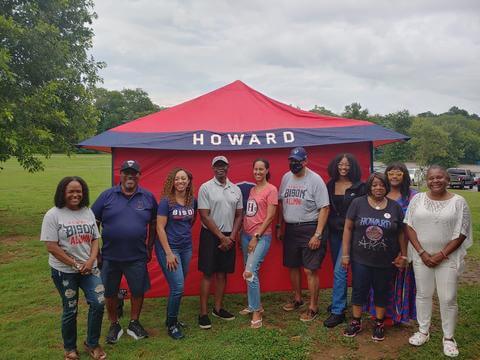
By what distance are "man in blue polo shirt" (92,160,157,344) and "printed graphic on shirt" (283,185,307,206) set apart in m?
1.51

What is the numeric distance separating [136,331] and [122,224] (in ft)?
4.10

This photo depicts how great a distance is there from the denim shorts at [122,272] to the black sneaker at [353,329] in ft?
7.32

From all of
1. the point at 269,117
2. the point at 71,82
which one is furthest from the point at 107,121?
the point at 269,117

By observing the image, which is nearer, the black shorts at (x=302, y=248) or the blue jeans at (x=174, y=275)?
the blue jeans at (x=174, y=275)

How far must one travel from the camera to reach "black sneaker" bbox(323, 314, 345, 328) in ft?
15.4

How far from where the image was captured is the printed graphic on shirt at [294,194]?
15.5 feet

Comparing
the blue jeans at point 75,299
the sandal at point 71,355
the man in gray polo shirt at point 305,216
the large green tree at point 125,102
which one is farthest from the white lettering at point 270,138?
the large green tree at point 125,102

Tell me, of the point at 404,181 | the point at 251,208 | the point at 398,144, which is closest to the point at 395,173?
the point at 404,181

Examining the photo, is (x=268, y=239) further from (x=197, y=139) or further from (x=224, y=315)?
(x=197, y=139)

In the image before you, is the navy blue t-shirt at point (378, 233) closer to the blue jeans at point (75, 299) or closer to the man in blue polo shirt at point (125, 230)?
the man in blue polo shirt at point (125, 230)

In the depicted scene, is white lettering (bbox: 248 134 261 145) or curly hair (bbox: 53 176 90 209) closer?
curly hair (bbox: 53 176 90 209)

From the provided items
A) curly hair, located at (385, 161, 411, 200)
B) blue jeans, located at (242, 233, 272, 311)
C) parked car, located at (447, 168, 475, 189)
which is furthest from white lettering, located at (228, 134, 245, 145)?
parked car, located at (447, 168, 475, 189)

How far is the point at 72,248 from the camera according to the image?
368 centimetres

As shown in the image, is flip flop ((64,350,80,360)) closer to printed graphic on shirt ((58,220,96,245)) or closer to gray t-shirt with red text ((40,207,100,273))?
gray t-shirt with red text ((40,207,100,273))
